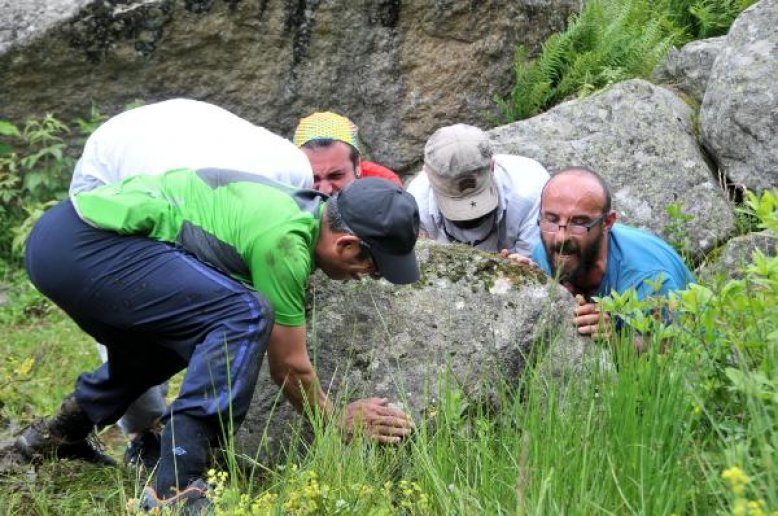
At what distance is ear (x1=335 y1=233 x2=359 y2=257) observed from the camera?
4219 mm

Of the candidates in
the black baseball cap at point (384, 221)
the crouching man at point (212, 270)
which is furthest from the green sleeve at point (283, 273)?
the black baseball cap at point (384, 221)

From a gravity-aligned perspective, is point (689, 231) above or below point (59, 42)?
below

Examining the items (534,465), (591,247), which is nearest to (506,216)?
(591,247)

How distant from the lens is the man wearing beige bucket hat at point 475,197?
19.8 ft

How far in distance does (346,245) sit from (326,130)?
2.14 metres

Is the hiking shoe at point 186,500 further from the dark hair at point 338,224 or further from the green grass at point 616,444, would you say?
the dark hair at point 338,224

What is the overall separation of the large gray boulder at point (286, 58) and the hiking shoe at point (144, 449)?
151 inches

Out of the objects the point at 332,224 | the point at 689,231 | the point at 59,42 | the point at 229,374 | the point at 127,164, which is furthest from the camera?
the point at 59,42

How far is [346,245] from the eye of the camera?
4238 millimetres

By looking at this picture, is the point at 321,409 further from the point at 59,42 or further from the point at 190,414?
the point at 59,42

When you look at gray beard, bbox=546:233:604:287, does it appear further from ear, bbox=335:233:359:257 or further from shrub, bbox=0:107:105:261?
shrub, bbox=0:107:105:261

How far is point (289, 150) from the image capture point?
5020 millimetres

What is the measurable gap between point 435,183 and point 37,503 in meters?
2.65

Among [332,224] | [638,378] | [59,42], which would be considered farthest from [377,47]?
[638,378]
